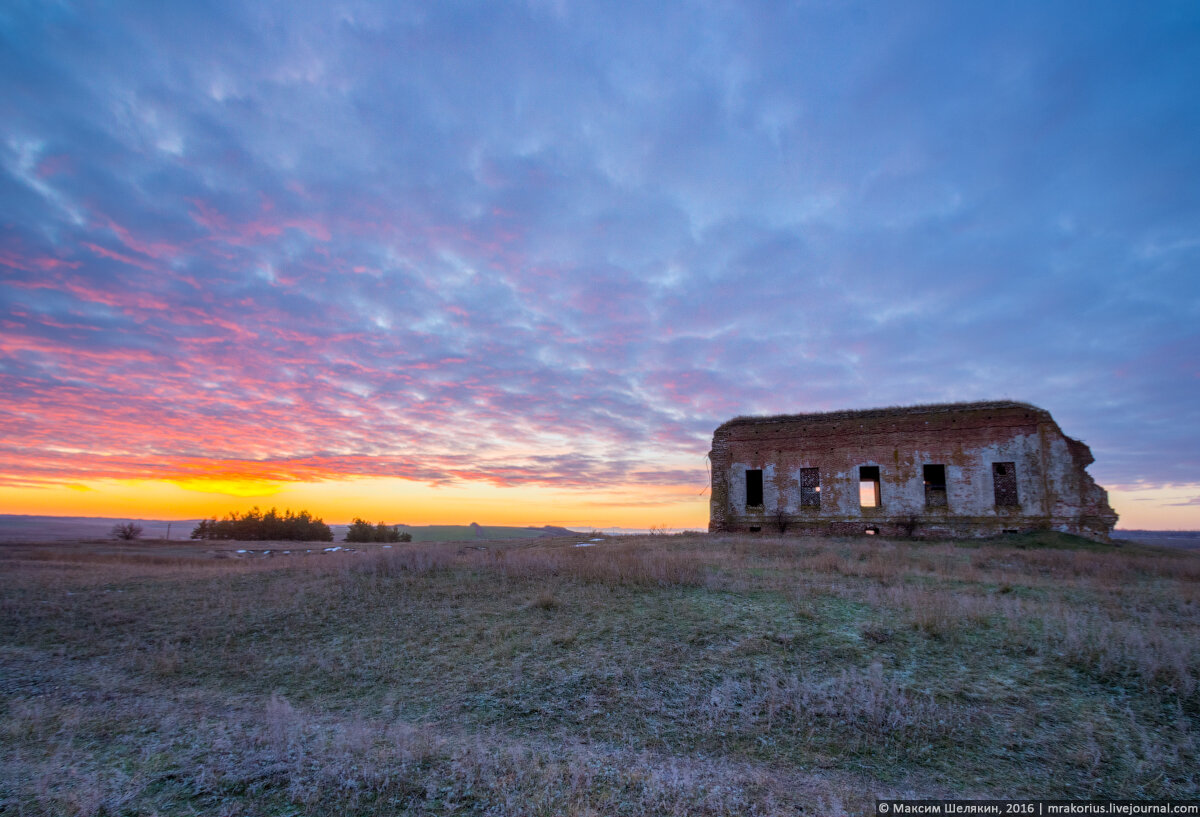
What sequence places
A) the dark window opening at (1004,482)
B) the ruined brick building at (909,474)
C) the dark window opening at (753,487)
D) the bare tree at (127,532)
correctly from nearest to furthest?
the ruined brick building at (909,474) → the dark window opening at (1004,482) → the dark window opening at (753,487) → the bare tree at (127,532)

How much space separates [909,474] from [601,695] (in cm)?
2100

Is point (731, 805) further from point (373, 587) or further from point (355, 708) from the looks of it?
point (373, 587)

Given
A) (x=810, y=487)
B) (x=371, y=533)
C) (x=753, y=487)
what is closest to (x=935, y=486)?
(x=810, y=487)

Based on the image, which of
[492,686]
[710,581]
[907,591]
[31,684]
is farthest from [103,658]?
[907,591]

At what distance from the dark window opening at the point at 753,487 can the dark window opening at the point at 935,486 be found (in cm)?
665

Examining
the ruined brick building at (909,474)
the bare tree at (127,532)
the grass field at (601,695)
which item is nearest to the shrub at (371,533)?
the bare tree at (127,532)

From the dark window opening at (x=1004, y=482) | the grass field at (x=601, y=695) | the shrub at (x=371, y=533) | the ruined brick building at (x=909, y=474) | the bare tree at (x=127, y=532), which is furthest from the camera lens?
the shrub at (x=371, y=533)

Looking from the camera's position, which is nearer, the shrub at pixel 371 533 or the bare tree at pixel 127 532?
the bare tree at pixel 127 532

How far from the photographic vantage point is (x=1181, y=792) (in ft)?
12.0

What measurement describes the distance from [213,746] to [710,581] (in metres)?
7.99

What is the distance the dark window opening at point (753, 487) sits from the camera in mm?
25000

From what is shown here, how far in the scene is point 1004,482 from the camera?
69.8 ft

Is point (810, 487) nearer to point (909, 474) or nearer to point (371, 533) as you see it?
point (909, 474)

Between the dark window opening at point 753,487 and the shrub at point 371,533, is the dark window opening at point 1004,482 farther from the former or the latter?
the shrub at point 371,533
